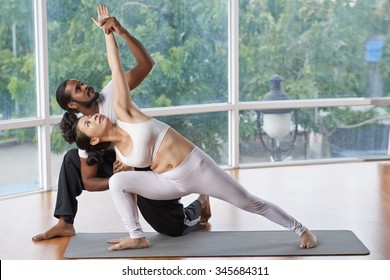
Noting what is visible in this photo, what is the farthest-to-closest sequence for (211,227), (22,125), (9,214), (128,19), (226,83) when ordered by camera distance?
1. (226,83)
2. (128,19)
3. (22,125)
4. (9,214)
5. (211,227)

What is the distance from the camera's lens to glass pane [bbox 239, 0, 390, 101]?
7109 millimetres

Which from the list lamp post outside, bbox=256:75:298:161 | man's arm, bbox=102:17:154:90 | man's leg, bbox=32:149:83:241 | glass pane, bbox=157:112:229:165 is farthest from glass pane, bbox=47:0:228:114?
man's arm, bbox=102:17:154:90

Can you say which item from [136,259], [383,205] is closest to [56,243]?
[136,259]

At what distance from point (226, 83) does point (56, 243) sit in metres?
2.76

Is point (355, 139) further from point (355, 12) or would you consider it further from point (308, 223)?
point (308, 223)

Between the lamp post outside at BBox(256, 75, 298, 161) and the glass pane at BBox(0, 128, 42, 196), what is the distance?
1.95 meters

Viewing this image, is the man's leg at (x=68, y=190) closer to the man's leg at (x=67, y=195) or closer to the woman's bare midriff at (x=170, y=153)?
→ the man's leg at (x=67, y=195)

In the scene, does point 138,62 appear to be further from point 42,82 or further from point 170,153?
point 42,82

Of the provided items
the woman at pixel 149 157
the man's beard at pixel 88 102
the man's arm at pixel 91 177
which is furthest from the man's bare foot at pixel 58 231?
the man's beard at pixel 88 102

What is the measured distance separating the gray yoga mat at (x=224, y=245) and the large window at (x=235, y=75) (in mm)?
1661

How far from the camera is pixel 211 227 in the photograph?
16.7 ft

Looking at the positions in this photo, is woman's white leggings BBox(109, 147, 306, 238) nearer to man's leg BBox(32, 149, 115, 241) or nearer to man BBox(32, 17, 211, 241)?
man BBox(32, 17, 211, 241)

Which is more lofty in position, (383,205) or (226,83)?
(226,83)

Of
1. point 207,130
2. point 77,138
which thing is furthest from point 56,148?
point 77,138
